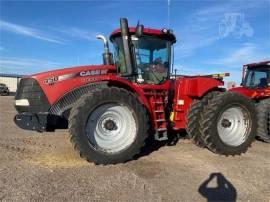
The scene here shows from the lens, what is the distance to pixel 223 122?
27.8 ft

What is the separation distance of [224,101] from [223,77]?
1.23 m

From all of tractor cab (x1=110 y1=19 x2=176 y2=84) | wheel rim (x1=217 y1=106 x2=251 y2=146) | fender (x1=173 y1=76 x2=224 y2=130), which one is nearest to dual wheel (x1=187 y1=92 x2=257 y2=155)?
wheel rim (x1=217 y1=106 x2=251 y2=146)

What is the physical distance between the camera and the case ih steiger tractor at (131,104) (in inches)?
275

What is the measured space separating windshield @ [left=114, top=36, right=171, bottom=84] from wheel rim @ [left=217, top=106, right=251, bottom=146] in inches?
66.8

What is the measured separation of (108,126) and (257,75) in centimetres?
673

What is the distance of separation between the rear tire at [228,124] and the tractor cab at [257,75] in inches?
118

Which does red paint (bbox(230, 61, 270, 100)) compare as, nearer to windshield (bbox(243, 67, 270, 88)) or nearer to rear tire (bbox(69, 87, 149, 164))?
windshield (bbox(243, 67, 270, 88))

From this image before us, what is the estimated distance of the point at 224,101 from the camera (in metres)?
8.27

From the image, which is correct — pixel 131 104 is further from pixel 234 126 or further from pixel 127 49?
pixel 234 126

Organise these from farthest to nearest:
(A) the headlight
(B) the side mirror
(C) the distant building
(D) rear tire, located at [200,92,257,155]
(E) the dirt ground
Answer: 1. (C) the distant building
2. (D) rear tire, located at [200,92,257,155]
3. (B) the side mirror
4. (A) the headlight
5. (E) the dirt ground

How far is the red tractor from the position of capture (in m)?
9.80

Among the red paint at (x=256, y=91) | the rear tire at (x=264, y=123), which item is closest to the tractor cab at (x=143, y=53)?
the rear tire at (x=264, y=123)

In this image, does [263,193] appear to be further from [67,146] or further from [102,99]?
[67,146]

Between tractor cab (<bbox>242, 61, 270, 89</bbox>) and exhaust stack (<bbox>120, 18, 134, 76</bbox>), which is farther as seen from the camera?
tractor cab (<bbox>242, 61, 270, 89</bbox>)
